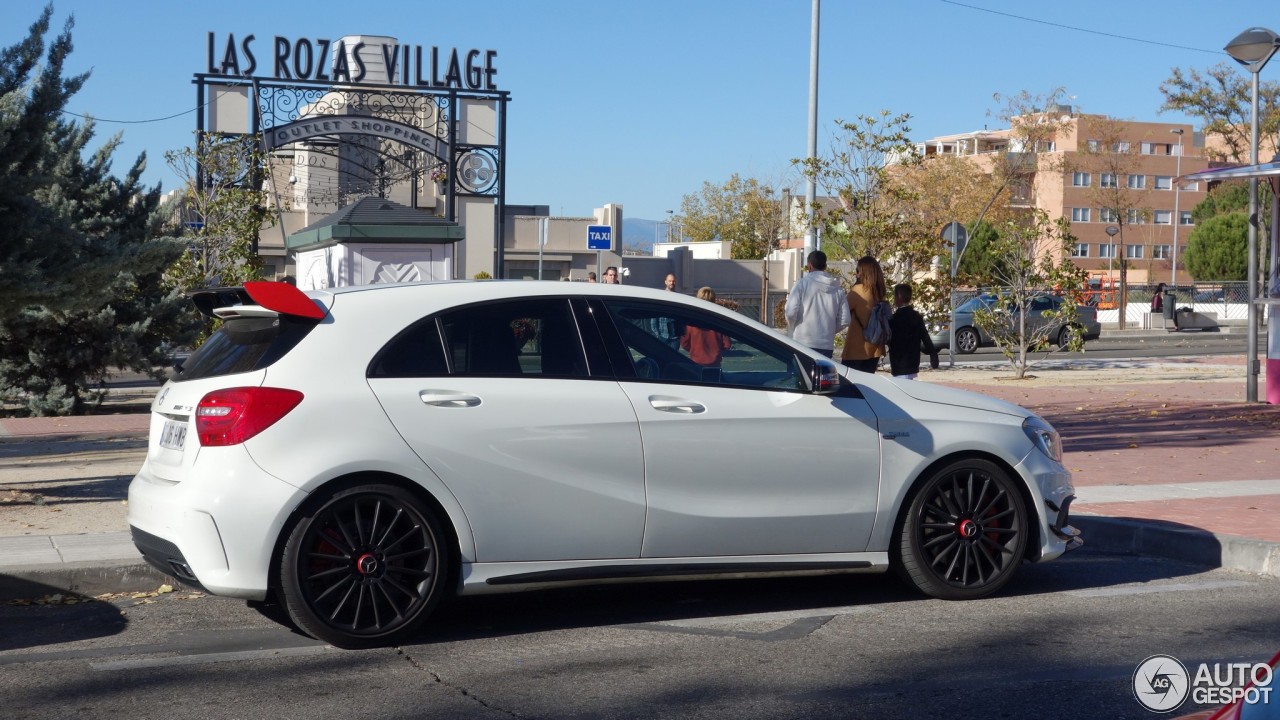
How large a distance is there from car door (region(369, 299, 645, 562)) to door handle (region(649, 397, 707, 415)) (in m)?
0.13

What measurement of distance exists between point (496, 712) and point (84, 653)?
208 cm

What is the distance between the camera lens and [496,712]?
4840 mm

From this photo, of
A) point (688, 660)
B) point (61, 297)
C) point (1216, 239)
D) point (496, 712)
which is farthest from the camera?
point (1216, 239)

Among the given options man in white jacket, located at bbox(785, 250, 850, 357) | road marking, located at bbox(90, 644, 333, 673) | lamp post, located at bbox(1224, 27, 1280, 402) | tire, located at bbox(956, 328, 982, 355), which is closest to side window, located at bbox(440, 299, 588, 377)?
road marking, located at bbox(90, 644, 333, 673)

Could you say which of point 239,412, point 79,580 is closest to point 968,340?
point 79,580

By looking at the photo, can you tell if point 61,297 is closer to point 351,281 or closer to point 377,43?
point 351,281

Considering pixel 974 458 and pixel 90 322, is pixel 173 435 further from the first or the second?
pixel 90 322

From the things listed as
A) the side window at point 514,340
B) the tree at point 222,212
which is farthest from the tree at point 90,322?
the side window at point 514,340

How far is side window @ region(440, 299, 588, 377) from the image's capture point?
6016 millimetres

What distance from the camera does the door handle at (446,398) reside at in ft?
19.1

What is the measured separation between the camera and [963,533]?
6.65m

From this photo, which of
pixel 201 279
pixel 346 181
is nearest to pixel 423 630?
pixel 201 279

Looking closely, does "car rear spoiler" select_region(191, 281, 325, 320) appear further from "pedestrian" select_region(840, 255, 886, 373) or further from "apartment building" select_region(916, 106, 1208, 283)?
"apartment building" select_region(916, 106, 1208, 283)

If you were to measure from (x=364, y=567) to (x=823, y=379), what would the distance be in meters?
2.29
